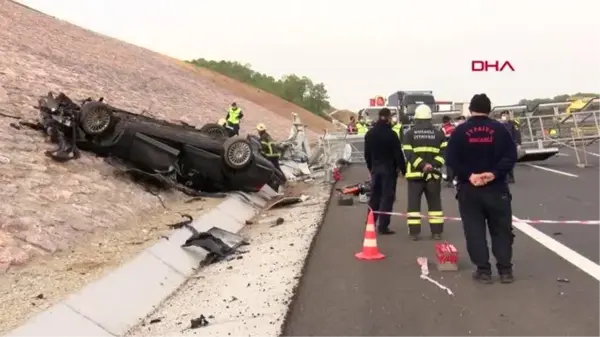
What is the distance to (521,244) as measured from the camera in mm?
8828

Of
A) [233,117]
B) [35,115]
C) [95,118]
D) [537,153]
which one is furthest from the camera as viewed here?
[233,117]

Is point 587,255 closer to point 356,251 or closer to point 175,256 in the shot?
point 356,251

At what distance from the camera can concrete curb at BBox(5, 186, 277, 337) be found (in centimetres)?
588

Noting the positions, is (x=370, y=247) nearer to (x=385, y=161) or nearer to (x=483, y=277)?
(x=483, y=277)

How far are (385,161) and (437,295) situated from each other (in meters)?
4.15

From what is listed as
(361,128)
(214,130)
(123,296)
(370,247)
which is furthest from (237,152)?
(361,128)

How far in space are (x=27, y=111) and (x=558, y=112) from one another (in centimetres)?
1641

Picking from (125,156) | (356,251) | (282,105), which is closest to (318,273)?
(356,251)

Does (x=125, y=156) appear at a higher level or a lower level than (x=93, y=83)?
lower

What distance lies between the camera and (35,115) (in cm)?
1468

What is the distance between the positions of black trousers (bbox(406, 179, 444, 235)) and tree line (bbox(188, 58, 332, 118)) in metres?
96.1

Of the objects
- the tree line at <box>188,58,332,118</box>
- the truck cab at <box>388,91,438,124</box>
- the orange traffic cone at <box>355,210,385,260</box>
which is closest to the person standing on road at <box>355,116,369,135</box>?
the truck cab at <box>388,91,438,124</box>

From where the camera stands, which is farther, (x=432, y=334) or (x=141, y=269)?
(x=141, y=269)

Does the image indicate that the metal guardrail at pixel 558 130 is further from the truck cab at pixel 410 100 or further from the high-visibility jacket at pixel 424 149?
the high-visibility jacket at pixel 424 149
